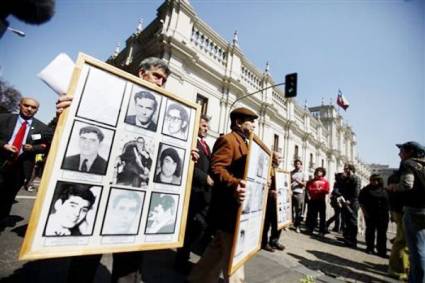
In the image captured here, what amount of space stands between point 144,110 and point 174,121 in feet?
0.74

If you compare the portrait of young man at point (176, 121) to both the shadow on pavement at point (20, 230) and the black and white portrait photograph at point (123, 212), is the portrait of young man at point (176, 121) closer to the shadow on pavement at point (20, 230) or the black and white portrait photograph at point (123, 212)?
the black and white portrait photograph at point (123, 212)

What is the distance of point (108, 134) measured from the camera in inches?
48.8

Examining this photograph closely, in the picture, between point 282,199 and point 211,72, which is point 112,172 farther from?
point 211,72

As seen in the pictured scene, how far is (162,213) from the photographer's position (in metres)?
1.42

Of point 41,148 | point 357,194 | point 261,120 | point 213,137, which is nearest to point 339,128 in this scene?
point 261,120

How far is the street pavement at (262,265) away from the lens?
2.18 meters

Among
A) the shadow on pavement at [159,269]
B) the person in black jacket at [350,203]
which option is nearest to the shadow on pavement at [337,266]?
the person in black jacket at [350,203]

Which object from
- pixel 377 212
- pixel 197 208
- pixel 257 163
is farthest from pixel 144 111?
pixel 377 212

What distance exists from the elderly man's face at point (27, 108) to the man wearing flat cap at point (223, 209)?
273 cm

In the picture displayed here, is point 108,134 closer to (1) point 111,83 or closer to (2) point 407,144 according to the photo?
(1) point 111,83


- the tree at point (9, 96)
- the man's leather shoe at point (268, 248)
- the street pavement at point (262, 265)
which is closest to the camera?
the street pavement at point (262, 265)

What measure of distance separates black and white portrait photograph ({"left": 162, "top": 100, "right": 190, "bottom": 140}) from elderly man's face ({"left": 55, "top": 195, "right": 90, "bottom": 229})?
615 millimetres

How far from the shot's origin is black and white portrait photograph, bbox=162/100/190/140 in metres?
1.50

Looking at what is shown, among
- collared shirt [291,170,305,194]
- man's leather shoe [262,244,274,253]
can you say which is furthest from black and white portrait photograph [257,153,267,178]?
collared shirt [291,170,305,194]
